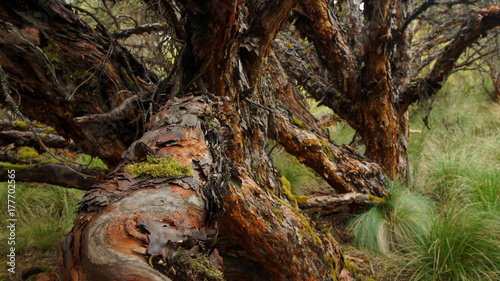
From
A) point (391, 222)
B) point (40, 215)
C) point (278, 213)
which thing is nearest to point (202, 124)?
point (278, 213)

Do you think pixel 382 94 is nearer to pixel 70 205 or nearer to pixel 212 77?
pixel 212 77

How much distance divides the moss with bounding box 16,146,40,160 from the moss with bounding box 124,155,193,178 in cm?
205

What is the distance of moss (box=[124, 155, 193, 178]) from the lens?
3.08 feet

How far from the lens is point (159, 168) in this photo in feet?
3.13

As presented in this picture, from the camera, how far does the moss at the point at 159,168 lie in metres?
0.94

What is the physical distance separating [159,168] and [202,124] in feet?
1.49

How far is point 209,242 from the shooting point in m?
0.92

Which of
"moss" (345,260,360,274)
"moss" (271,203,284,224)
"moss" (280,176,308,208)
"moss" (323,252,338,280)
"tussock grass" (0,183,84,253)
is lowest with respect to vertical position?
"tussock grass" (0,183,84,253)

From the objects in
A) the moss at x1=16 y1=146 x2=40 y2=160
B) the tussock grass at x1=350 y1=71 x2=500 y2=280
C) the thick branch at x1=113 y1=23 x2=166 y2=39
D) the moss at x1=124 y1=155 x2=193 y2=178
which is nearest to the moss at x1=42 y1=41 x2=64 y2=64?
the thick branch at x1=113 y1=23 x2=166 y2=39

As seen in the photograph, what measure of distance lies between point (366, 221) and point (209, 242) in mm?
2704

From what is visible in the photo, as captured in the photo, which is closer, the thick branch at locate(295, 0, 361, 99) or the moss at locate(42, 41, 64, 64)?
the moss at locate(42, 41, 64, 64)

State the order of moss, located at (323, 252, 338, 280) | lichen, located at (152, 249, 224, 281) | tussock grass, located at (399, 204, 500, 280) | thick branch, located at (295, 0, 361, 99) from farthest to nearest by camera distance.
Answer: thick branch, located at (295, 0, 361, 99) < tussock grass, located at (399, 204, 500, 280) < moss, located at (323, 252, 338, 280) < lichen, located at (152, 249, 224, 281)

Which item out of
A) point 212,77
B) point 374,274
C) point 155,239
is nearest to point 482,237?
point 374,274

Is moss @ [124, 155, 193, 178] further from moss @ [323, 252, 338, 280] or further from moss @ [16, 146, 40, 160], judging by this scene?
moss @ [16, 146, 40, 160]
